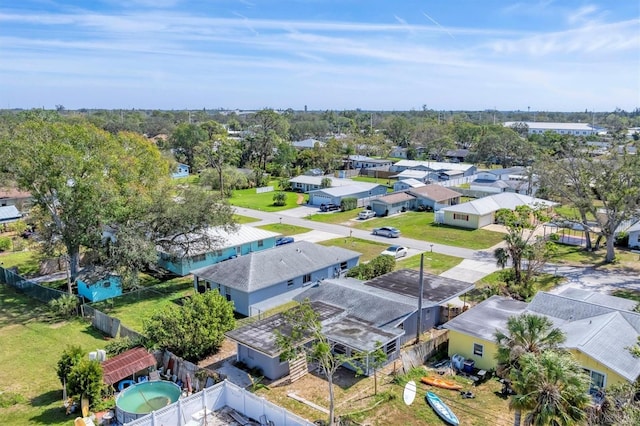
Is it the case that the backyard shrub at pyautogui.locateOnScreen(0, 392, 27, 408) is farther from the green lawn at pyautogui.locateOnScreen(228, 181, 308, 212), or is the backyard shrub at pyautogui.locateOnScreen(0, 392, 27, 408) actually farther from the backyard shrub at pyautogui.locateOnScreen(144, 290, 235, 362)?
the green lawn at pyautogui.locateOnScreen(228, 181, 308, 212)

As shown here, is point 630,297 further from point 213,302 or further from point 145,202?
point 145,202

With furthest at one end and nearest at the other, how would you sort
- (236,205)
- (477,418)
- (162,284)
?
1. (236,205)
2. (162,284)
3. (477,418)

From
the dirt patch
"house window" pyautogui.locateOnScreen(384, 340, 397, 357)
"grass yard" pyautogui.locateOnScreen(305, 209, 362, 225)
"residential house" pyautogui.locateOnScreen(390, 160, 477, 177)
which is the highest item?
"residential house" pyautogui.locateOnScreen(390, 160, 477, 177)

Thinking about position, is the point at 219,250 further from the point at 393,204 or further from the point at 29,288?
the point at 393,204

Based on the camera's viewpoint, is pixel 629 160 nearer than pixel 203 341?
No

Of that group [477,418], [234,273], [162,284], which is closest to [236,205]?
[162,284]

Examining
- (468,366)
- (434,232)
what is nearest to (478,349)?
(468,366)

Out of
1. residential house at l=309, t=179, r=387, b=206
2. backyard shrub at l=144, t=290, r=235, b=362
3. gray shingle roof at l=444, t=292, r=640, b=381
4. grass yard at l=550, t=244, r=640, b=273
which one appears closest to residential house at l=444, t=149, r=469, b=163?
residential house at l=309, t=179, r=387, b=206

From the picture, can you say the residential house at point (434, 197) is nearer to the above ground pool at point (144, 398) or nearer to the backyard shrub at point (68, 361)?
the above ground pool at point (144, 398)
